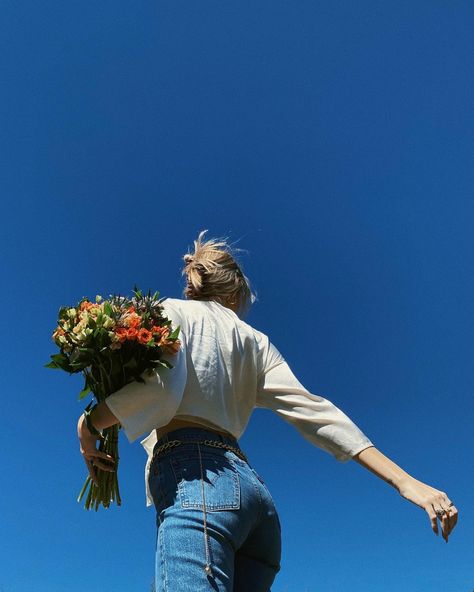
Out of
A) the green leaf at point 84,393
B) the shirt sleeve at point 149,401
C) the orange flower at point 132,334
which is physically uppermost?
the orange flower at point 132,334

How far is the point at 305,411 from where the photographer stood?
2381 mm

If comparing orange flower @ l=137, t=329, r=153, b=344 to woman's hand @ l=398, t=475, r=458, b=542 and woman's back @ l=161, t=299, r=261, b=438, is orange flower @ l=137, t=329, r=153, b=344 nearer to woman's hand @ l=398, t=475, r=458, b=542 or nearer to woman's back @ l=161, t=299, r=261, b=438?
woman's back @ l=161, t=299, r=261, b=438

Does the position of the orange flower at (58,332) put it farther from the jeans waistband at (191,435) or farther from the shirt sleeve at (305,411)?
the shirt sleeve at (305,411)

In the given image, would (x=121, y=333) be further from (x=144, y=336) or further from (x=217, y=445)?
(x=217, y=445)

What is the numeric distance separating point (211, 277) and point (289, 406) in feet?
2.90

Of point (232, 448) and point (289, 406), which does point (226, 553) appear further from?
point (289, 406)

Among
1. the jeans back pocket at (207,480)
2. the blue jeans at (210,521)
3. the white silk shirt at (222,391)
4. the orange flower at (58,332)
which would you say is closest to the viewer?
the blue jeans at (210,521)

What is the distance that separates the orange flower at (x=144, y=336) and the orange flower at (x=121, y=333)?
9 centimetres

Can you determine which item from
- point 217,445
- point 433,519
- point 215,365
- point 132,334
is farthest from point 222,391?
point 433,519

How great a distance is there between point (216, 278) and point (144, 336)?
29.5 inches

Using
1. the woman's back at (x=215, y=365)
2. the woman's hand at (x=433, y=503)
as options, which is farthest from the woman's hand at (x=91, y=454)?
the woman's hand at (x=433, y=503)

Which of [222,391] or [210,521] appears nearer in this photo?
[210,521]

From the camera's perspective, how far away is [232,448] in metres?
2.20

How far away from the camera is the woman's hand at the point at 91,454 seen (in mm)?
2307
